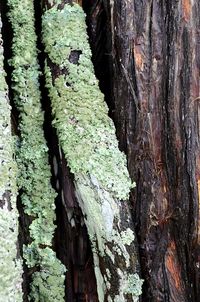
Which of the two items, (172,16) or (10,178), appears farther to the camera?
(172,16)

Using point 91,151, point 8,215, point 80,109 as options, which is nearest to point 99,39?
point 80,109

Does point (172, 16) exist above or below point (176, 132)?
above

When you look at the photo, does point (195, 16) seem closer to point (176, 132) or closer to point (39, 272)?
point (176, 132)

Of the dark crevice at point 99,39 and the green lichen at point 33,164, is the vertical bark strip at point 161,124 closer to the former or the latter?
the dark crevice at point 99,39

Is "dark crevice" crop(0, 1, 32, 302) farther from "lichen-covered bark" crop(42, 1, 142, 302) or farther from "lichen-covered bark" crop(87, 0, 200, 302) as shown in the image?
"lichen-covered bark" crop(87, 0, 200, 302)

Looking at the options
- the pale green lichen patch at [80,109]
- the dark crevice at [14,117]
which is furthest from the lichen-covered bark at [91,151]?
the dark crevice at [14,117]

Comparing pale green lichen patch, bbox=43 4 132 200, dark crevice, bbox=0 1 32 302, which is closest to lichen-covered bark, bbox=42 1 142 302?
pale green lichen patch, bbox=43 4 132 200

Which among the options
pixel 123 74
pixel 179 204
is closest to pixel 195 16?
pixel 123 74

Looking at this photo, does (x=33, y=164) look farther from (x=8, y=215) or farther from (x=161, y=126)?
(x=161, y=126)
